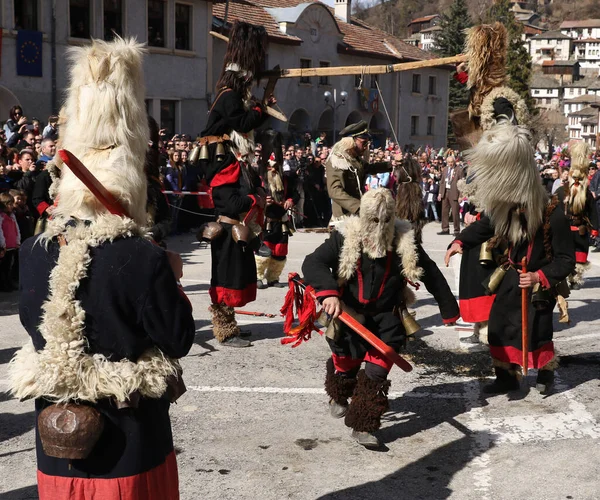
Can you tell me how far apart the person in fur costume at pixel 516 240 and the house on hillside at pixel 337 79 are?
22.3 metres

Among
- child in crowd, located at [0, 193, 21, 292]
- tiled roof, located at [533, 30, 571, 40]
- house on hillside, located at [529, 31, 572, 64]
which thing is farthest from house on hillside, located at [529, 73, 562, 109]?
child in crowd, located at [0, 193, 21, 292]

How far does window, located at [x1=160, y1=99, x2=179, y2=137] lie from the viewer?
26453 mm

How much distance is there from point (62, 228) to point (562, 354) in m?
5.47

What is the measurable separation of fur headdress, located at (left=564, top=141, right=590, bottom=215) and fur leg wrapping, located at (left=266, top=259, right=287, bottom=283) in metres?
3.57

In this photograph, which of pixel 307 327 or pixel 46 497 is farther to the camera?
pixel 307 327

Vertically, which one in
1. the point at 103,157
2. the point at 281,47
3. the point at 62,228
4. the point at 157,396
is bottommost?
the point at 157,396

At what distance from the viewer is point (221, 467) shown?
183 inches

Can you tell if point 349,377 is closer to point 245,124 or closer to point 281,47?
point 245,124

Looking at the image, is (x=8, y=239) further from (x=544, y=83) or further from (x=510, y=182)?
(x=544, y=83)

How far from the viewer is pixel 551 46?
144 meters

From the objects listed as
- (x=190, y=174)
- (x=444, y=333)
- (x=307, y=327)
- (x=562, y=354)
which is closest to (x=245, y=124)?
(x=307, y=327)

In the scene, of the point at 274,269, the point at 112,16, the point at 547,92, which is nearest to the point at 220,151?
the point at 274,269

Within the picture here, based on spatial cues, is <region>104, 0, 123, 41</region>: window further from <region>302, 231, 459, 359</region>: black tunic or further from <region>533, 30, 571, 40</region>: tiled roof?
<region>533, 30, 571, 40</region>: tiled roof

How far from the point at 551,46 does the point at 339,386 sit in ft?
494
